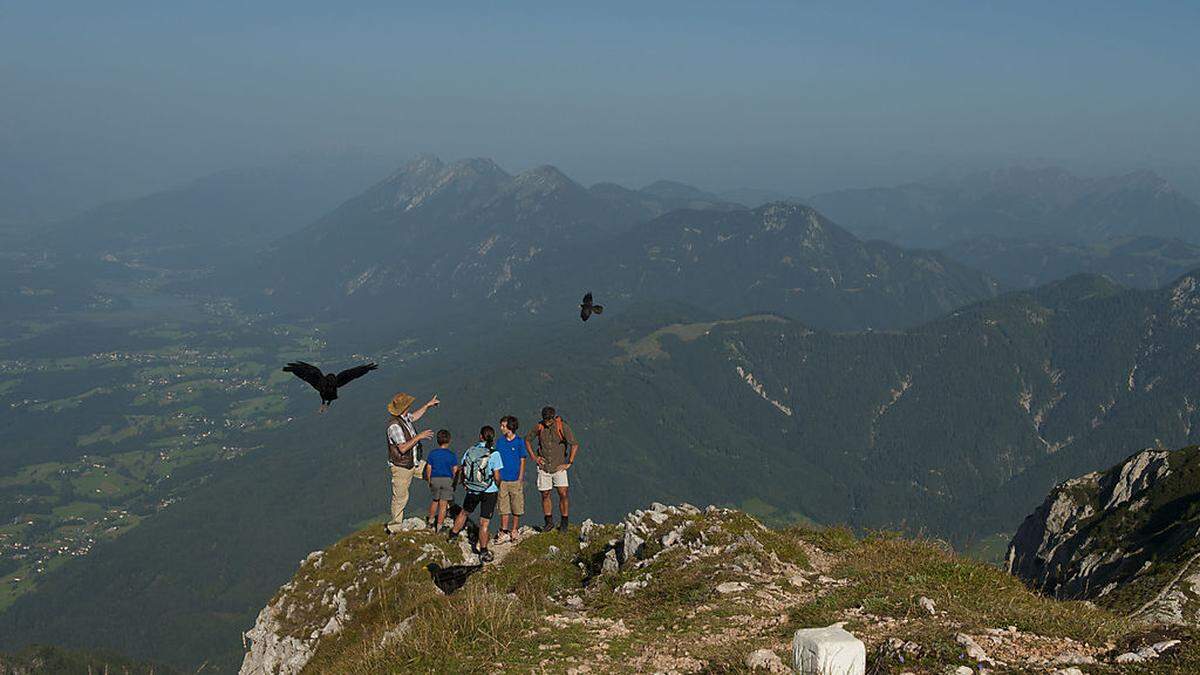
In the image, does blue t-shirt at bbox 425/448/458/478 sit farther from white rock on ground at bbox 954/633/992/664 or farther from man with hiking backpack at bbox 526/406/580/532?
white rock on ground at bbox 954/633/992/664

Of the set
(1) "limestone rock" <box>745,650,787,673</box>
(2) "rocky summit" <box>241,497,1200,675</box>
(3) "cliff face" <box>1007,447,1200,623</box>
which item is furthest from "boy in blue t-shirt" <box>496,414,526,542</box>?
(3) "cliff face" <box>1007,447,1200,623</box>

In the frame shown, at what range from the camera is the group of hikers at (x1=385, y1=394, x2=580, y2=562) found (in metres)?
20.9

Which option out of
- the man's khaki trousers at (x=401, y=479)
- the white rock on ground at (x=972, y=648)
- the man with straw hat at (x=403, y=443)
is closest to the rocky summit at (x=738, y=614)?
the white rock on ground at (x=972, y=648)

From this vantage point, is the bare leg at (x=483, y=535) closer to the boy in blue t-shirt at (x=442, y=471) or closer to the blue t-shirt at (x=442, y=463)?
the boy in blue t-shirt at (x=442, y=471)

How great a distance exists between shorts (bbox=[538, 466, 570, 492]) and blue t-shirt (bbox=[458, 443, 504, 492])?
264 cm

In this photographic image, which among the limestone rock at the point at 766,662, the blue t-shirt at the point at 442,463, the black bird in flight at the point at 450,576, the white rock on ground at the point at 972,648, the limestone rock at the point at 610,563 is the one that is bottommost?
the limestone rock at the point at 610,563

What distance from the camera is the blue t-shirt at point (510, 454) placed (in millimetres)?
21453

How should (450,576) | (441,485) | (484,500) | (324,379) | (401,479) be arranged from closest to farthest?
(324,379) < (450,576) < (484,500) < (441,485) < (401,479)

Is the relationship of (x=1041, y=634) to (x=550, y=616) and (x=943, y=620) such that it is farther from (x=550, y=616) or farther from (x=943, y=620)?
(x=550, y=616)

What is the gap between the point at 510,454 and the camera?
850 inches

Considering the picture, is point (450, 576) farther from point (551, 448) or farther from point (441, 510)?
point (441, 510)

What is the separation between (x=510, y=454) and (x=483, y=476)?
1.31m

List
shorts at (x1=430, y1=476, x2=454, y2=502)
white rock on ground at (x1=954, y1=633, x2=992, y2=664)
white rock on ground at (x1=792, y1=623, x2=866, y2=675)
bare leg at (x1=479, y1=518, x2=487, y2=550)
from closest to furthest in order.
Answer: white rock on ground at (x1=792, y1=623, x2=866, y2=675)
white rock on ground at (x1=954, y1=633, x2=992, y2=664)
bare leg at (x1=479, y1=518, x2=487, y2=550)
shorts at (x1=430, y1=476, x2=454, y2=502)

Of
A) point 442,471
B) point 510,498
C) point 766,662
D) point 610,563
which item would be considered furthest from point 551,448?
point 766,662
